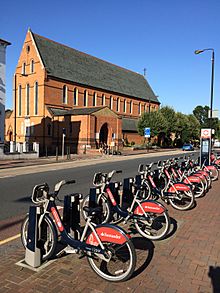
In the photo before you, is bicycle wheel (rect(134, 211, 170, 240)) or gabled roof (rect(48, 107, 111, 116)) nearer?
bicycle wheel (rect(134, 211, 170, 240))

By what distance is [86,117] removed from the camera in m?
36.9

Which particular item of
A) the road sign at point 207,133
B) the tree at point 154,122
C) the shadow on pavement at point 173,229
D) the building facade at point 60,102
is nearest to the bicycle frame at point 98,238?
the shadow on pavement at point 173,229

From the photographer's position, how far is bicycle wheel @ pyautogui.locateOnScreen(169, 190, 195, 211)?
7.09m

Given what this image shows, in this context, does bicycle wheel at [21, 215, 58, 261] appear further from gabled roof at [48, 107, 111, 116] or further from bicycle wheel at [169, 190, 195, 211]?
gabled roof at [48, 107, 111, 116]

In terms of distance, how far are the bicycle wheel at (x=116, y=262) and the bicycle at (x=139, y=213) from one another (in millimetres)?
1208

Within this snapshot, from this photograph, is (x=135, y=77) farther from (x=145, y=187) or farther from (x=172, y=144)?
(x=145, y=187)

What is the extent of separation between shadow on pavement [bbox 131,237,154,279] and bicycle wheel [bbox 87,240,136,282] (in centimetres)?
19

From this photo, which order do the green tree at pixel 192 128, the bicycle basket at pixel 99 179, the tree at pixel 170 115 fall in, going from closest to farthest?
the bicycle basket at pixel 99 179 → the tree at pixel 170 115 → the green tree at pixel 192 128

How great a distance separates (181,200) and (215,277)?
392 centimetres

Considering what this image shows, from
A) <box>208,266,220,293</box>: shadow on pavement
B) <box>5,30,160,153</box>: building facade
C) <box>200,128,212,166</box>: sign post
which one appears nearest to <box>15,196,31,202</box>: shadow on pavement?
<box>208,266,220,293</box>: shadow on pavement

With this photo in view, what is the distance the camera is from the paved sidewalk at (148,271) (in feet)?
11.1

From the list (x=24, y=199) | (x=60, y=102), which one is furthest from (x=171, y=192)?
(x=60, y=102)

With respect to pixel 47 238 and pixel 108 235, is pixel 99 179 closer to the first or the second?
pixel 47 238

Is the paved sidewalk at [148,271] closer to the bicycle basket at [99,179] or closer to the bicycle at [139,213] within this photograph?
the bicycle at [139,213]
